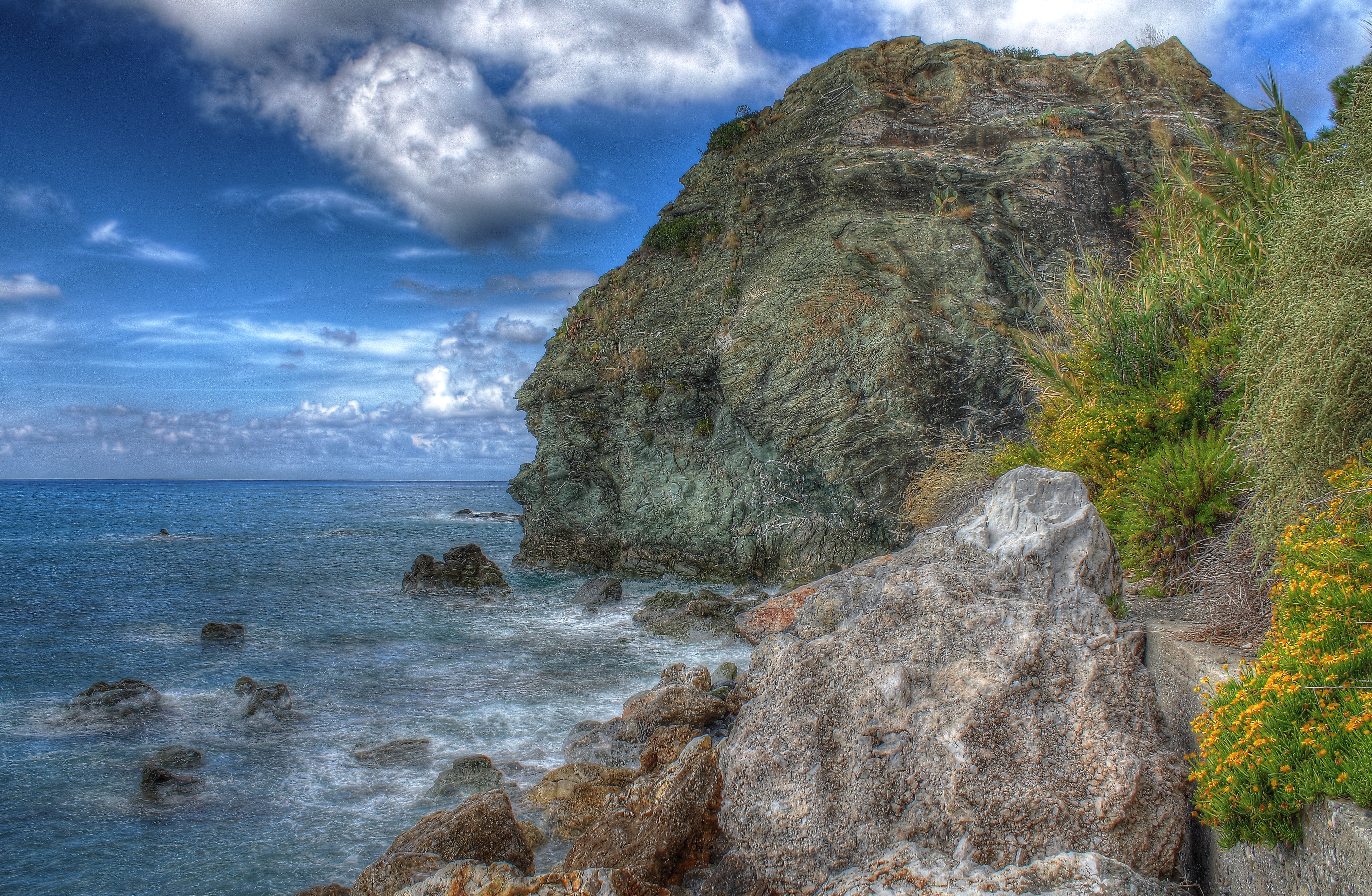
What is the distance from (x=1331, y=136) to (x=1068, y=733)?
14.3 feet

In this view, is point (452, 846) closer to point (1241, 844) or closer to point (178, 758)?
point (1241, 844)

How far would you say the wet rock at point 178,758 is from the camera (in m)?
8.73

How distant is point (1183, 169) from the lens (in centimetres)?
877

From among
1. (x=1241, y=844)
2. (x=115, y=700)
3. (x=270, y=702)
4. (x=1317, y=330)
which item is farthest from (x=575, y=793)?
(x=115, y=700)

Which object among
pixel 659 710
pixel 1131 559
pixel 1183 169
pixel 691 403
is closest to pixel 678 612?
pixel 659 710

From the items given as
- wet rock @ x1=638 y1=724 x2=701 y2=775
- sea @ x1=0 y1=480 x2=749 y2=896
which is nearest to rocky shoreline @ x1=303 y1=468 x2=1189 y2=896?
wet rock @ x1=638 y1=724 x2=701 y2=775

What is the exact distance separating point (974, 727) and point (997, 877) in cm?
89

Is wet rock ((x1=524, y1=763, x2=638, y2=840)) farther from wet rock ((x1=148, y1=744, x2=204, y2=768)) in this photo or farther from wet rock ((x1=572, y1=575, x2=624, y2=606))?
→ wet rock ((x1=572, y1=575, x2=624, y2=606))

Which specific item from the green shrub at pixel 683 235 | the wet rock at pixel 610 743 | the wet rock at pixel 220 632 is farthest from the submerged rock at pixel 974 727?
the green shrub at pixel 683 235

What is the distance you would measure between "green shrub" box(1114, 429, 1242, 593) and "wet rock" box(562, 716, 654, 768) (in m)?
5.54

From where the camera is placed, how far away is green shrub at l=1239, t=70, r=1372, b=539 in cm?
389

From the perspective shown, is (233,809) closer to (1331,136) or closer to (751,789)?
(751,789)

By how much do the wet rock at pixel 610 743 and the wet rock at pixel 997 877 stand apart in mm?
4920

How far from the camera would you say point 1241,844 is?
3.18 meters
